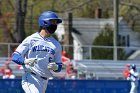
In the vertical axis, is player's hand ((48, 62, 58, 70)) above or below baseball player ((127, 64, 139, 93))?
above

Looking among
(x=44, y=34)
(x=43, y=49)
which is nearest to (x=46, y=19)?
(x=44, y=34)

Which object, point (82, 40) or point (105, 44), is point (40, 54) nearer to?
point (105, 44)

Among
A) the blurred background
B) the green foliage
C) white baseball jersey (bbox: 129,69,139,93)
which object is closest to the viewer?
the blurred background

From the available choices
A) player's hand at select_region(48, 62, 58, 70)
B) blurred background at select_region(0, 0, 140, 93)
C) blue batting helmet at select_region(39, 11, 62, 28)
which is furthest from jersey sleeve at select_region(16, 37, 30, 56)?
blurred background at select_region(0, 0, 140, 93)

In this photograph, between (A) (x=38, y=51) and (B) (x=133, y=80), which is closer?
(A) (x=38, y=51)

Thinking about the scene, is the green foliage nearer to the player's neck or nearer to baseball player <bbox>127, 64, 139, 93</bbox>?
baseball player <bbox>127, 64, 139, 93</bbox>

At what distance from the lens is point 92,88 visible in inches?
811

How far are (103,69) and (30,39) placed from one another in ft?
72.0

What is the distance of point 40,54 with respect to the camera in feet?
27.9

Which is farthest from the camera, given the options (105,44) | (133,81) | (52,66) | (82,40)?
(82,40)

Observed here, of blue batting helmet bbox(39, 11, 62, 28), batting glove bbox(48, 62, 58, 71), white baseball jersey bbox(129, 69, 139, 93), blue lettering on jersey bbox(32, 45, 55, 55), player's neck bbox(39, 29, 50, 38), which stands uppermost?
blue batting helmet bbox(39, 11, 62, 28)

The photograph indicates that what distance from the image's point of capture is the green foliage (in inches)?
1350

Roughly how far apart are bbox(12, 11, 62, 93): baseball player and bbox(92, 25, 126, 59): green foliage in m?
24.4

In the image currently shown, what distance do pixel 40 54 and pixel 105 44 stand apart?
36.0m
